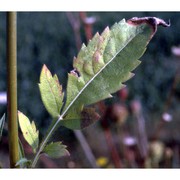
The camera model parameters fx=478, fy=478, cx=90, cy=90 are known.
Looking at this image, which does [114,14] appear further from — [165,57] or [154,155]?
[154,155]

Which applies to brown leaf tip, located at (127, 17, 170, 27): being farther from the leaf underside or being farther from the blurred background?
the blurred background

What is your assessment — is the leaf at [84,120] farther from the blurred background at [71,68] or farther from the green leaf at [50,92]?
the blurred background at [71,68]

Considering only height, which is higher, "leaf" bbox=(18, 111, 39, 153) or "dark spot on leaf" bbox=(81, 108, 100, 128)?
"dark spot on leaf" bbox=(81, 108, 100, 128)

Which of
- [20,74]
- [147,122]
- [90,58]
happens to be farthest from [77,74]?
[20,74]

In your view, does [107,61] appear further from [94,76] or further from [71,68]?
[71,68]

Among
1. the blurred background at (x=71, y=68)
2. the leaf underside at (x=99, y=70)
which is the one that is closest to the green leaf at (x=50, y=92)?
the leaf underside at (x=99, y=70)

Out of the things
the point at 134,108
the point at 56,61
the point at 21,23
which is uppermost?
the point at 21,23

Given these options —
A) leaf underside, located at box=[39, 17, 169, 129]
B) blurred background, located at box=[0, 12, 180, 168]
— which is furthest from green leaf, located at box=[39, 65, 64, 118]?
blurred background, located at box=[0, 12, 180, 168]

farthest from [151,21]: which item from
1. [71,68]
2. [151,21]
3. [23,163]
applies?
[71,68]
